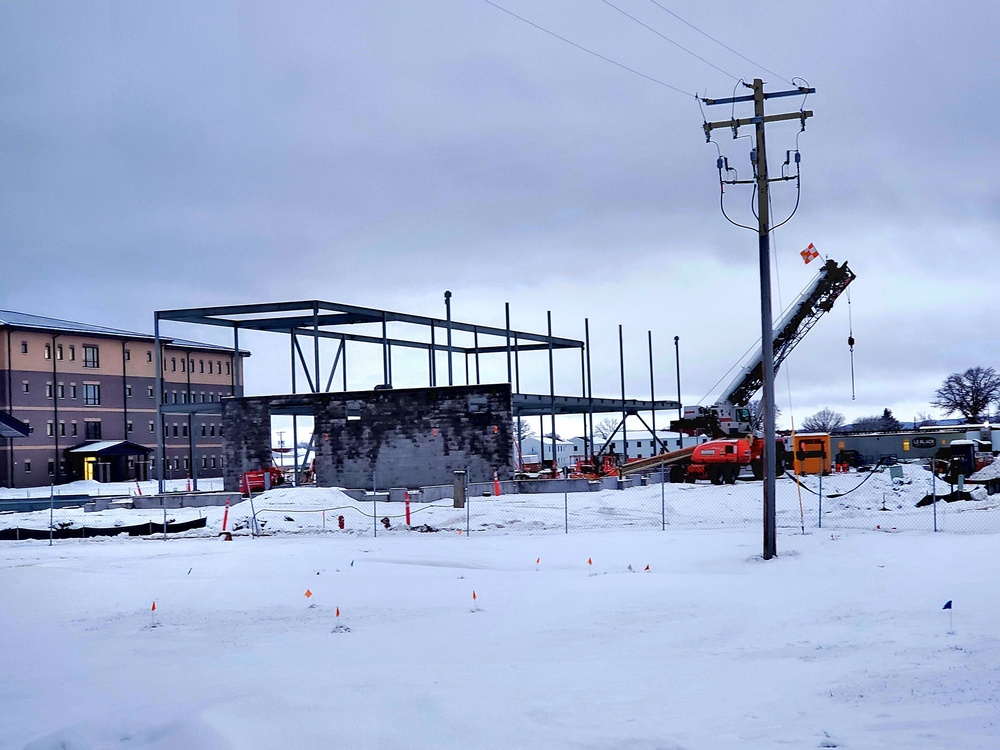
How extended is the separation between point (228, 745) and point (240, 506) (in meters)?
28.5

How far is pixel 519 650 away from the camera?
11758mm

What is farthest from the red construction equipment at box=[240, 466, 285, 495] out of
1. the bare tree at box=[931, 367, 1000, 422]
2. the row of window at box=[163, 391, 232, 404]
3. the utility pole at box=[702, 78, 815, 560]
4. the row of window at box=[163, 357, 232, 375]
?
the bare tree at box=[931, 367, 1000, 422]

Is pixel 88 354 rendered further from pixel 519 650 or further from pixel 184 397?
pixel 519 650

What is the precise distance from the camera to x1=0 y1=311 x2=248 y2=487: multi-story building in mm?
69625

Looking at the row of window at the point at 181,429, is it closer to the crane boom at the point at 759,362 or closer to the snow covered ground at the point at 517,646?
the crane boom at the point at 759,362

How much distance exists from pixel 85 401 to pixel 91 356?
11.3 feet

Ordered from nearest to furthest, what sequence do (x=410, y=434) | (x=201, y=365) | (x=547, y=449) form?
1. (x=410, y=434)
2. (x=201, y=365)
3. (x=547, y=449)

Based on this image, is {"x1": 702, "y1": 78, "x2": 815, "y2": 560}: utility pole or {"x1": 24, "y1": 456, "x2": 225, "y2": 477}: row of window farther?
{"x1": 24, "y1": 456, "x2": 225, "y2": 477}: row of window

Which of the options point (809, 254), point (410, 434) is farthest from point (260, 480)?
point (809, 254)

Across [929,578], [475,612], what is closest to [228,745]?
[475,612]

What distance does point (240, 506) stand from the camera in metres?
35.0

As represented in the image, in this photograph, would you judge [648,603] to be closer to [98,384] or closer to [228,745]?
[228,745]

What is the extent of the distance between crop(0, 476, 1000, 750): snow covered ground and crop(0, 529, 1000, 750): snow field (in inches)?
1.7

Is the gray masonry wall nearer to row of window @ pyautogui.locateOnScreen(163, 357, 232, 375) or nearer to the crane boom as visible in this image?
the crane boom
